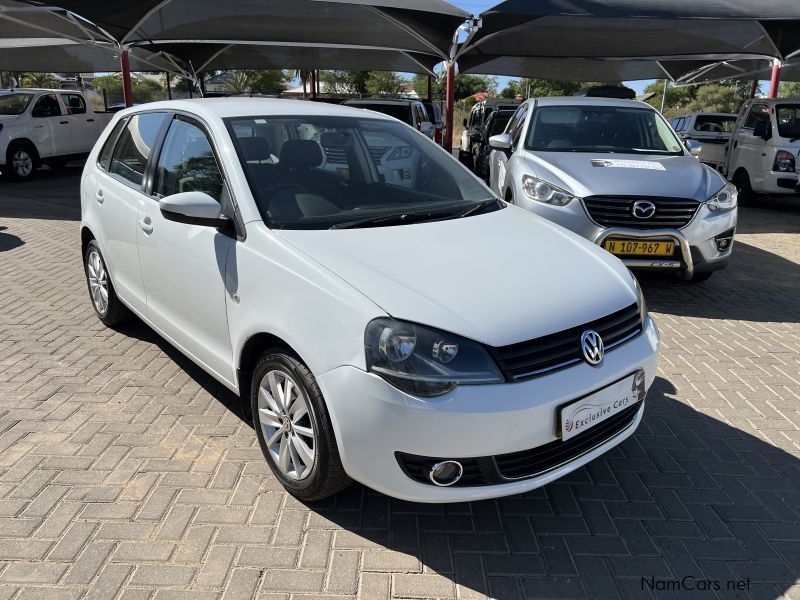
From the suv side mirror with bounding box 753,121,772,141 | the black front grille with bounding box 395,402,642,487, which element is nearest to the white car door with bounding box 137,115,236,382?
the black front grille with bounding box 395,402,642,487

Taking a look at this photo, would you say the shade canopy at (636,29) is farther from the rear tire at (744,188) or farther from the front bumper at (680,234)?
the front bumper at (680,234)

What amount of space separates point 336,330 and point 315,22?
504 inches

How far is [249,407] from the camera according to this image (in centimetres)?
309

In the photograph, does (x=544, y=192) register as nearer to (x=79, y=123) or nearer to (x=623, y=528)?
(x=623, y=528)

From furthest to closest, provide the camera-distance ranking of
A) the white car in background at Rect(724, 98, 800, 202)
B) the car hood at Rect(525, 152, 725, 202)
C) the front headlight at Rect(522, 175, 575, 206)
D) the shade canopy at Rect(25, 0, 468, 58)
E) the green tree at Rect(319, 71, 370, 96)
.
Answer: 1. the green tree at Rect(319, 71, 370, 96)
2. the shade canopy at Rect(25, 0, 468, 58)
3. the white car in background at Rect(724, 98, 800, 202)
4. the front headlight at Rect(522, 175, 575, 206)
5. the car hood at Rect(525, 152, 725, 202)

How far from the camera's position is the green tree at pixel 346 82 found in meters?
42.5

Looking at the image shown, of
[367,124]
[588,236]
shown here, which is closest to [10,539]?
[367,124]

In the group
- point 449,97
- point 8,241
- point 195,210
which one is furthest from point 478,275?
point 449,97

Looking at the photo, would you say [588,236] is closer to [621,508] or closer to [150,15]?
[621,508]

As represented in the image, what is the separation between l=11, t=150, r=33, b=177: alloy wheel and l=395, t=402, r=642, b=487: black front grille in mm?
14520

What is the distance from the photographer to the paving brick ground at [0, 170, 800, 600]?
2.43 meters

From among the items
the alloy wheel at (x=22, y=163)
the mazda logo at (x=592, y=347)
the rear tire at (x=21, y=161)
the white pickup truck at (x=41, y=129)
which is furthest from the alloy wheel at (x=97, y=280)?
the alloy wheel at (x=22, y=163)

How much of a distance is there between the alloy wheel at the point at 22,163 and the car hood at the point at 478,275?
44.8 feet

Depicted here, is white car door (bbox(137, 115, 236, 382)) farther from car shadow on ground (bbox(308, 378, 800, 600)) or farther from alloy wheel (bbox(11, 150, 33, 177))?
alloy wheel (bbox(11, 150, 33, 177))
